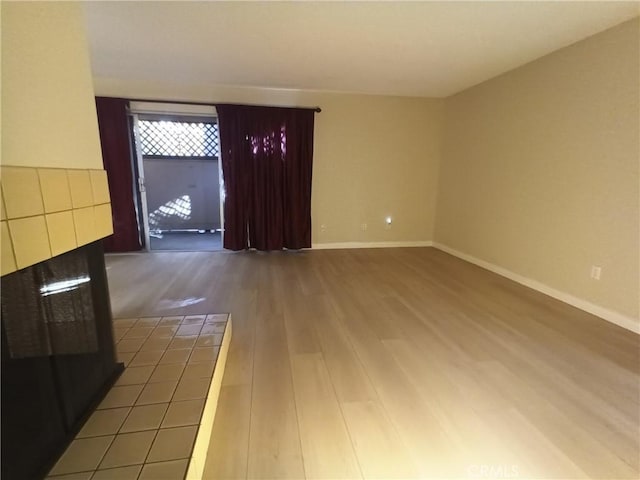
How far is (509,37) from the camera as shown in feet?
8.57

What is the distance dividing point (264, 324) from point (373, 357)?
0.89m

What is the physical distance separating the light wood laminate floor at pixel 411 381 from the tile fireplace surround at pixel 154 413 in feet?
0.56

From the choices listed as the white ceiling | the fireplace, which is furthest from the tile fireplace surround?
the white ceiling

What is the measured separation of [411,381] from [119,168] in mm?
4471

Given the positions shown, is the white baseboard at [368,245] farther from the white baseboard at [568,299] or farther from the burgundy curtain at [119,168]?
the burgundy curtain at [119,168]

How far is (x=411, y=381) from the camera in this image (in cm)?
173

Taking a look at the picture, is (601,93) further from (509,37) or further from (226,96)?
(226,96)

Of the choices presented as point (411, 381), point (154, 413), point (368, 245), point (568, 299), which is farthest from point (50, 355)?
point (368, 245)

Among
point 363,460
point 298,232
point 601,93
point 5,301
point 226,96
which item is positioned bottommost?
point 363,460

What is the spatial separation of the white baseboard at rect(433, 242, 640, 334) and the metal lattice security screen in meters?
4.91

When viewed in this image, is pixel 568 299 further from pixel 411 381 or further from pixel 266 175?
pixel 266 175

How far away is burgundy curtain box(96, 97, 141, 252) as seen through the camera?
13.0ft

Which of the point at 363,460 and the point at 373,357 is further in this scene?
the point at 373,357

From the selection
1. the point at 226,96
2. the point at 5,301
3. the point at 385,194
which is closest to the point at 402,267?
the point at 385,194
